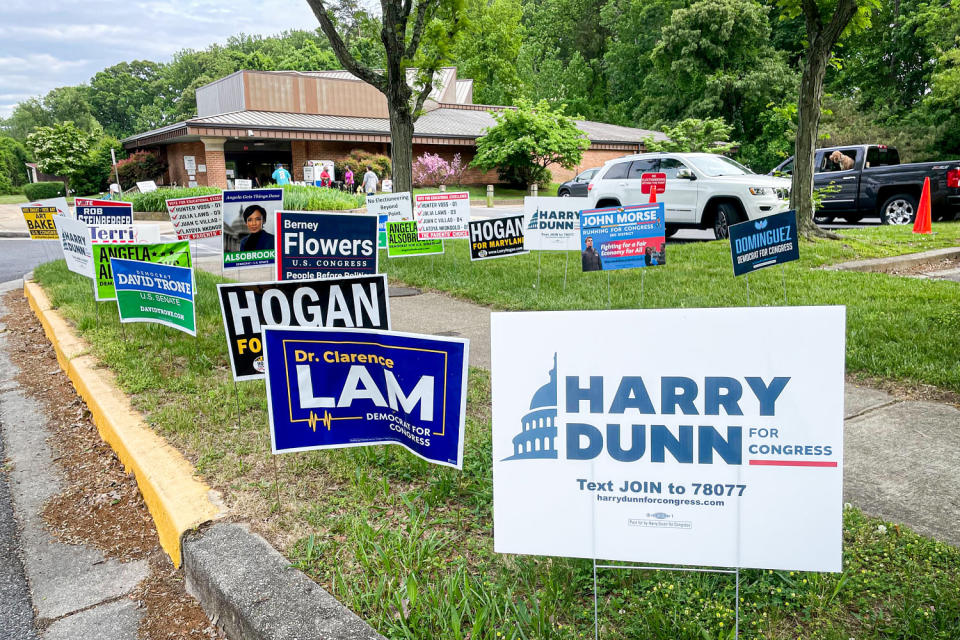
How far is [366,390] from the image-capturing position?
309cm

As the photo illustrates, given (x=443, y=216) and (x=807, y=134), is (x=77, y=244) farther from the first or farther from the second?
(x=807, y=134)

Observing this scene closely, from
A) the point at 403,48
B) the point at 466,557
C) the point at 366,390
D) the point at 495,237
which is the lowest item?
the point at 466,557

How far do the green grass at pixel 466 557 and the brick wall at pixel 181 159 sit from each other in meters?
28.5

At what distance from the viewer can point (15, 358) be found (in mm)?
7496

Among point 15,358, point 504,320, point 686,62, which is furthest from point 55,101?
point 504,320

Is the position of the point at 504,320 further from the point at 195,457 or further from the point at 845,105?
the point at 845,105

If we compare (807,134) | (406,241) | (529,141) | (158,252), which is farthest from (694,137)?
(158,252)

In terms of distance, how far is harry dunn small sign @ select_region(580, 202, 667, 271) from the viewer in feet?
25.6

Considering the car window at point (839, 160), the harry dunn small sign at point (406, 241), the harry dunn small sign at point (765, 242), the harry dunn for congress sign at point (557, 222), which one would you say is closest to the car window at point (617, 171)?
the car window at point (839, 160)

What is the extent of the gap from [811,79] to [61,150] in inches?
1638

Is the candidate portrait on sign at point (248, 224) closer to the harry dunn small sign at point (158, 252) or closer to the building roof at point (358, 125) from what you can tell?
the harry dunn small sign at point (158, 252)

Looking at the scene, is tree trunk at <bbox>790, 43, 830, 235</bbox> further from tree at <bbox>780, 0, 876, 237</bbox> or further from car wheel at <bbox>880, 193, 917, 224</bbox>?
car wheel at <bbox>880, 193, 917, 224</bbox>

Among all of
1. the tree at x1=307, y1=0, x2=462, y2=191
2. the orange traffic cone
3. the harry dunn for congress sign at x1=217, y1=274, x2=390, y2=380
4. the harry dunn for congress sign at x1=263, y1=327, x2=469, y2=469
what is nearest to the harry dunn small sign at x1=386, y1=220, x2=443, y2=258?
the tree at x1=307, y1=0, x2=462, y2=191

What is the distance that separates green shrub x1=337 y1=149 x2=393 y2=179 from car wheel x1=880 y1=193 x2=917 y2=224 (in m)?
22.7
